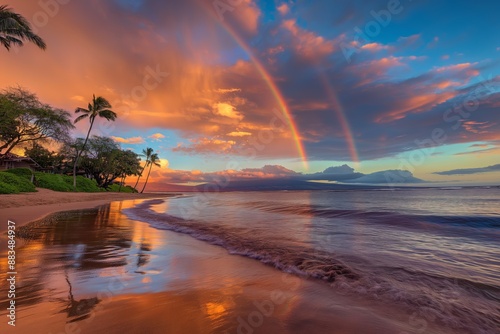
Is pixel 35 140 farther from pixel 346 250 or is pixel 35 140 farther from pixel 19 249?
pixel 346 250

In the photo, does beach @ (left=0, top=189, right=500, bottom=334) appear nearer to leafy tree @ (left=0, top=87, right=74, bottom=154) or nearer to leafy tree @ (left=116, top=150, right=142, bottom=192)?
leafy tree @ (left=0, top=87, right=74, bottom=154)

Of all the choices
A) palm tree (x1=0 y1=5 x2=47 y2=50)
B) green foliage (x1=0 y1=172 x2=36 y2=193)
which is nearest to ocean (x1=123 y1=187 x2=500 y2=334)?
palm tree (x1=0 y1=5 x2=47 y2=50)

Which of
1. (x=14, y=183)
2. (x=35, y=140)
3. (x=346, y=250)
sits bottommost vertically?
(x=346, y=250)

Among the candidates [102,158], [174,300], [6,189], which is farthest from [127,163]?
[174,300]

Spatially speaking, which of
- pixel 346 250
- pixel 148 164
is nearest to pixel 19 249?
pixel 346 250

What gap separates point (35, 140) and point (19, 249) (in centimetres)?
4039

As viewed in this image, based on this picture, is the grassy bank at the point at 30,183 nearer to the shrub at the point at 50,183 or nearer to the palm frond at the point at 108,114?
the shrub at the point at 50,183

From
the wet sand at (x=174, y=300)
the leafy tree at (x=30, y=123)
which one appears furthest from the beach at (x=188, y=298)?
the leafy tree at (x=30, y=123)

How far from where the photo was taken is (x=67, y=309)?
309cm

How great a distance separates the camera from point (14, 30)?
1916 cm

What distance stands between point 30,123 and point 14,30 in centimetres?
2016

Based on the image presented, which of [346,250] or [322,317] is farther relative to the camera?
[346,250]

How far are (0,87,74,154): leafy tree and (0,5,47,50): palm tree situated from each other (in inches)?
502

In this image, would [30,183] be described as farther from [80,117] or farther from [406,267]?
[406,267]
